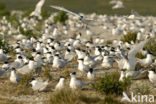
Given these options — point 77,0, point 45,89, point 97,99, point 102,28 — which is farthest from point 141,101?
point 77,0

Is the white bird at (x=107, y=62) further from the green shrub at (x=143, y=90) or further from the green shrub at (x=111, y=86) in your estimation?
the green shrub at (x=111, y=86)

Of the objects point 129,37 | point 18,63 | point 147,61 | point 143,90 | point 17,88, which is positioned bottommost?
point 143,90

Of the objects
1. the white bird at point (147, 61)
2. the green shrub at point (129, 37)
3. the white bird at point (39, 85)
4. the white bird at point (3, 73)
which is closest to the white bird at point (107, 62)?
the white bird at point (147, 61)

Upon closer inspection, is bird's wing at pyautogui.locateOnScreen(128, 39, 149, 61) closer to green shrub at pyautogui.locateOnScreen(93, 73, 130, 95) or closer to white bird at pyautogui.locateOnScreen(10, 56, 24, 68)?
green shrub at pyautogui.locateOnScreen(93, 73, 130, 95)

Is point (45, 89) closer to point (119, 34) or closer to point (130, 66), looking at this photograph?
point (130, 66)

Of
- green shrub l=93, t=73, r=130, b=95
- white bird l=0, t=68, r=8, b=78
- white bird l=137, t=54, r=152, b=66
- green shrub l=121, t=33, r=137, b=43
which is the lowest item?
green shrub l=93, t=73, r=130, b=95

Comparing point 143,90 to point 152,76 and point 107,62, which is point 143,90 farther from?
point 107,62

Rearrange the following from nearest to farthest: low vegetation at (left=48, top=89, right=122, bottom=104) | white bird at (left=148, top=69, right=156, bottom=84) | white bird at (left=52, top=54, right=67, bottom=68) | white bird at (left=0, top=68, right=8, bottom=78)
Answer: low vegetation at (left=48, top=89, right=122, bottom=104), white bird at (left=148, top=69, right=156, bottom=84), white bird at (left=0, top=68, right=8, bottom=78), white bird at (left=52, top=54, right=67, bottom=68)

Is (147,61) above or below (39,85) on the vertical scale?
above

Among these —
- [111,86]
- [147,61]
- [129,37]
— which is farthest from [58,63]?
[129,37]

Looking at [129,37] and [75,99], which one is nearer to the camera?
[75,99]

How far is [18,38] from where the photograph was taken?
21000 mm

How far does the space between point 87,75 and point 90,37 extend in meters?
10.4

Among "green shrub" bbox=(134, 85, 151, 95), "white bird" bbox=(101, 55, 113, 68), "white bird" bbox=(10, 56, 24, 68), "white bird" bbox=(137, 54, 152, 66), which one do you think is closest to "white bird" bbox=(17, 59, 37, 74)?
"white bird" bbox=(10, 56, 24, 68)
